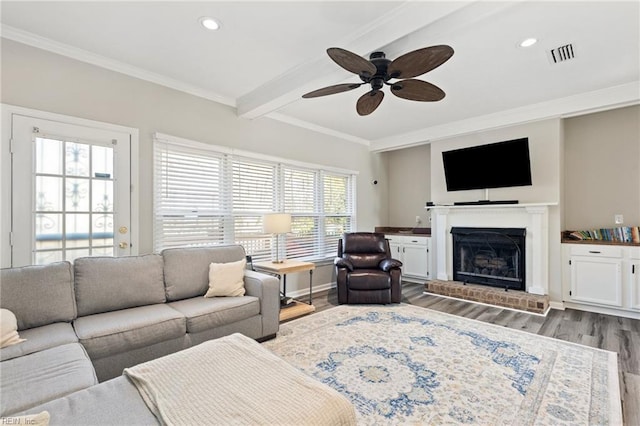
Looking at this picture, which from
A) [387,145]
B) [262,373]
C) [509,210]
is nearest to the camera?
[262,373]

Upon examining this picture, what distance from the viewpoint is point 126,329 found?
217cm

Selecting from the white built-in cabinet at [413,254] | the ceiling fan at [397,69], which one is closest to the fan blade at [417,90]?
the ceiling fan at [397,69]

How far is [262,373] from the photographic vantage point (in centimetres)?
145

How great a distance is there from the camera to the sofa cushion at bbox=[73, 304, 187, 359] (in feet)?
6.77

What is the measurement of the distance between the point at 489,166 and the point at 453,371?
324 centimetres

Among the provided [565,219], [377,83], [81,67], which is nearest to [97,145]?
[81,67]

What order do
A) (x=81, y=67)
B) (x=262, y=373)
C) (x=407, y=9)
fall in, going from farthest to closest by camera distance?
(x=81, y=67) < (x=407, y=9) < (x=262, y=373)

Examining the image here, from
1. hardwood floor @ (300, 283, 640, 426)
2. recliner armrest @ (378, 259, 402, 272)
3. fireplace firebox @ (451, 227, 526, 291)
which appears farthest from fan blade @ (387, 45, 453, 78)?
fireplace firebox @ (451, 227, 526, 291)

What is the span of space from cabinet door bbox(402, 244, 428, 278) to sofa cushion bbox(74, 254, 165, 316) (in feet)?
13.7

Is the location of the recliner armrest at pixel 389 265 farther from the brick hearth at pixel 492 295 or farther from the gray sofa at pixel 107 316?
the gray sofa at pixel 107 316

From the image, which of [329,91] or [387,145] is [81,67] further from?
[387,145]

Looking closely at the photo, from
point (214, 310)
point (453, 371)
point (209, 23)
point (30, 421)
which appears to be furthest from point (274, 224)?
point (30, 421)

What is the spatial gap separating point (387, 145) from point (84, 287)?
493 centimetres

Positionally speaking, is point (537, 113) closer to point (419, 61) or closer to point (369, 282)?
point (419, 61)
